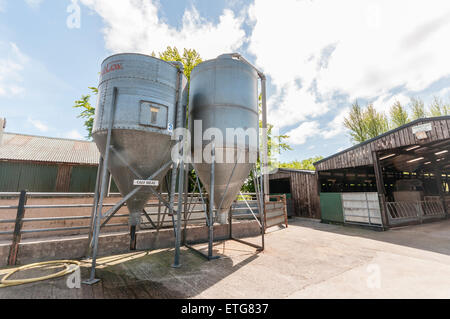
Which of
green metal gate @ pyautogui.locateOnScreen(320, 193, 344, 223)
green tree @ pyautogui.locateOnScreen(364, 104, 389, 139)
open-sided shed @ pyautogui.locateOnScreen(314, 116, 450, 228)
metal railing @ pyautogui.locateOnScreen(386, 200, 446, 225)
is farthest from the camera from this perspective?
green tree @ pyautogui.locateOnScreen(364, 104, 389, 139)

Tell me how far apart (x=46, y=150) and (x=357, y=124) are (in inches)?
1534

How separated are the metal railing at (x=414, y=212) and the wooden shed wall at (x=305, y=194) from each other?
4139 millimetres

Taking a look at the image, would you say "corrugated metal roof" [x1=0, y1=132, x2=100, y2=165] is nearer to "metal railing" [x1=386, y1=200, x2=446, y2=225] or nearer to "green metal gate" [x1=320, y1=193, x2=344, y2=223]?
"green metal gate" [x1=320, y1=193, x2=344, y2=223]

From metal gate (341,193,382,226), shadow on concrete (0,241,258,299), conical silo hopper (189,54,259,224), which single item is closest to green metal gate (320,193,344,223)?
metal gate (341,193,382,226)

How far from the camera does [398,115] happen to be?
101ft

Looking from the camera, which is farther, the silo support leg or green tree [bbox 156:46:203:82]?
green tree [bbox 156:46:203:82]

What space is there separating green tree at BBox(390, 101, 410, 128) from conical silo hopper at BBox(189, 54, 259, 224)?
116ft

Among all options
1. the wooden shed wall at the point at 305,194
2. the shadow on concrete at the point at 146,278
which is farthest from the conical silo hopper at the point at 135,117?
the wooden shed wall at the point at 305,194

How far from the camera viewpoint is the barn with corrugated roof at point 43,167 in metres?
13.5

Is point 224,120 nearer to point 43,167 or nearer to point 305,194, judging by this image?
point 305,194

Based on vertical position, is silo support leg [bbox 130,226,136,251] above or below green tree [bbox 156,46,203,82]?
below

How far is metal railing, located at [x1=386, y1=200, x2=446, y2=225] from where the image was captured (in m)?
11.7

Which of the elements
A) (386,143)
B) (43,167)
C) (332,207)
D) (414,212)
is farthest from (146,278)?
(414,212)
